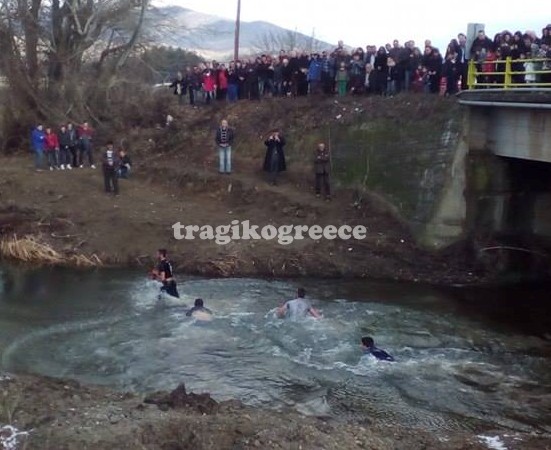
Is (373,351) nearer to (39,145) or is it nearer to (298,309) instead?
(298,309)

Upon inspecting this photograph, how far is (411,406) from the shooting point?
13266 millimetres

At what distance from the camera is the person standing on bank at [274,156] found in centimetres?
2592

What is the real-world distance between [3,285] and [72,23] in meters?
17.0

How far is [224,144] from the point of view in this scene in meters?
26.6

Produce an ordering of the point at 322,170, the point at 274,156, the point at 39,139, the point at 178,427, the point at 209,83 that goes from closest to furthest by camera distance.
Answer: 1. the point at 178,427
2. the point at 322,170
3. the point at 274,156
4. the point at 39,139
5. the point at 209,83

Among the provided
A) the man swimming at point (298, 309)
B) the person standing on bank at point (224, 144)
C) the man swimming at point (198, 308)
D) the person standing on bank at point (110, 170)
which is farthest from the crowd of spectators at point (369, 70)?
the man swimming at point (198, 308)

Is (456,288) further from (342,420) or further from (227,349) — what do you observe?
(342,420)

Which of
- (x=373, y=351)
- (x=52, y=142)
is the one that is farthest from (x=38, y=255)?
(x=373, y=351)

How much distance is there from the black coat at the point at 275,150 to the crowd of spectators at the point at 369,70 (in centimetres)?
287

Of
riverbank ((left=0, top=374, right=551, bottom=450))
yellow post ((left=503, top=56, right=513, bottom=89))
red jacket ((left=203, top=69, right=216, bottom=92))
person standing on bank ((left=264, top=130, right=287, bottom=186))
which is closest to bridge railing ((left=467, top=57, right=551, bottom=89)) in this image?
yellow post ((left=503, top=56, right=513, bottom=89))

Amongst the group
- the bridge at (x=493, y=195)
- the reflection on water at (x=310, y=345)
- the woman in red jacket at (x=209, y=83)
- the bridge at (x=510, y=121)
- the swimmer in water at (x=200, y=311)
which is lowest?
the reflection on water at (x=310, y=345)

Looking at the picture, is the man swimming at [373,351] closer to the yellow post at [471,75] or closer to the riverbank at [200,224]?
the riverbank at [200,224]

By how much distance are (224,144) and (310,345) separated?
11.9 m

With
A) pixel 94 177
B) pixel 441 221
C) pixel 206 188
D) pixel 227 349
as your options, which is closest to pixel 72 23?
pixel 94 177
